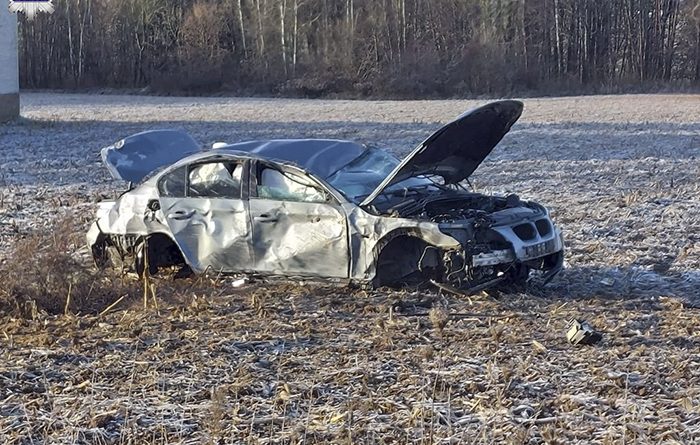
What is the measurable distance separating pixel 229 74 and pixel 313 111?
1807 centimetres

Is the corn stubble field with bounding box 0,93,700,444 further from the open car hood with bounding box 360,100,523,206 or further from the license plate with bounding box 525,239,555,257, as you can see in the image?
the open car hood with bounding box 360,100,523,206

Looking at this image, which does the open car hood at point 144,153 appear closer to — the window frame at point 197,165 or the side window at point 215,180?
the window frame at point 197,165

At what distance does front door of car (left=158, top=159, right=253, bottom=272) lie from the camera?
32.5 ft

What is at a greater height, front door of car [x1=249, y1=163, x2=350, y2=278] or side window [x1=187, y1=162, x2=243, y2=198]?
side window [x1=187, y1=162, x2=243, y2=198]

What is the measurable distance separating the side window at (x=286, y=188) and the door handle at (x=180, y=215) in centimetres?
79

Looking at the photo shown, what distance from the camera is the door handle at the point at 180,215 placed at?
10148 millimetres

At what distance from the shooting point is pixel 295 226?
377 inches

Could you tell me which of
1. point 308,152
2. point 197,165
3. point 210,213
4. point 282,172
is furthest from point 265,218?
point 197,165

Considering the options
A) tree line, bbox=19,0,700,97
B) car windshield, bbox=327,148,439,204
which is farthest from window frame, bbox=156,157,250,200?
tree line, bbox=19,0,700,97

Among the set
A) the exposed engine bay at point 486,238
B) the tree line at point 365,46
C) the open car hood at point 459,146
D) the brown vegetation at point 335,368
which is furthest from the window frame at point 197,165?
the tree line at point 365,46

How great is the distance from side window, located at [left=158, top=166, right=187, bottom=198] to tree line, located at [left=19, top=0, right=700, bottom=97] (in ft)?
125

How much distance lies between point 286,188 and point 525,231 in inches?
85.4

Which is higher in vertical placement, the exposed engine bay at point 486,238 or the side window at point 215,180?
the side window at point 215,180

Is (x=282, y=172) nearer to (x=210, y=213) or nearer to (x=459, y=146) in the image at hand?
(x=210, y=213)
